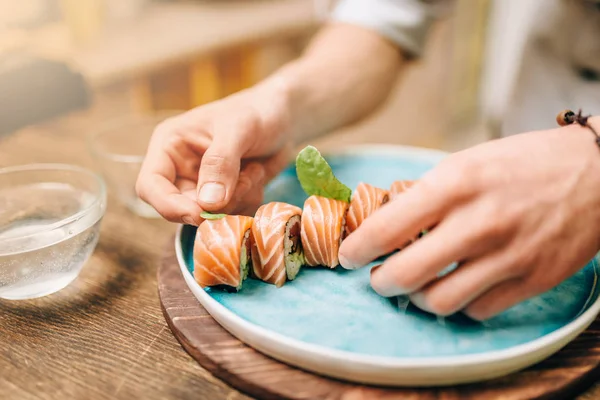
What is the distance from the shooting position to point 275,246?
2.42ft

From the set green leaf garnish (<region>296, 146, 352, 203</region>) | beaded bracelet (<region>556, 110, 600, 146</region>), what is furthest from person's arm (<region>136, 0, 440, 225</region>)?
beaded bracelet (<region>556, 110, 600, 146</region>)

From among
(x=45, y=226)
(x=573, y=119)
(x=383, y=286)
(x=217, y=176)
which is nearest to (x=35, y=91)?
(x=45, y=226)

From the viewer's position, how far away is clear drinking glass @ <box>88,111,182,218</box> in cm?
104

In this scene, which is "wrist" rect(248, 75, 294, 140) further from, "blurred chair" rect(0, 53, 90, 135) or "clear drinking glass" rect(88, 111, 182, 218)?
"blurred chair" rect(0, 53, 90, 135)

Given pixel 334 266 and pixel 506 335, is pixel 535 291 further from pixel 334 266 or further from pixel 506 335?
pixel 334 266

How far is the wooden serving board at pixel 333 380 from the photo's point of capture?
23.1 inches

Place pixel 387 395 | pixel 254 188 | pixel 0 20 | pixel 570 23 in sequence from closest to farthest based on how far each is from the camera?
pixel 387 395 < pixel 254 188 < pixel 570 23 < pixel 0 20

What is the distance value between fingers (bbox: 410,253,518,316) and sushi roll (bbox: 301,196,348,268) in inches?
6.3

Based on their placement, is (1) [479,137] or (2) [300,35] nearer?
(2) [300,35]

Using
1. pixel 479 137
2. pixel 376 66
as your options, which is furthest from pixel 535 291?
pixel 479 137

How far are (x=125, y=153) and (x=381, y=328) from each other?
79cm

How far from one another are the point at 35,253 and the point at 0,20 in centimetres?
141

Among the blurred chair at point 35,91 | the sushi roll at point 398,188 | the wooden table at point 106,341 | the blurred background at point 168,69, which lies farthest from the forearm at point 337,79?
the blurred chair at point 35,91

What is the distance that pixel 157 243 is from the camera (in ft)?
3.12
